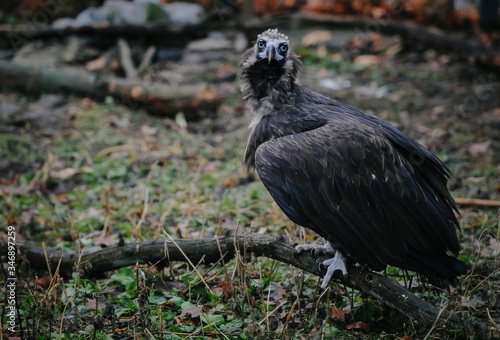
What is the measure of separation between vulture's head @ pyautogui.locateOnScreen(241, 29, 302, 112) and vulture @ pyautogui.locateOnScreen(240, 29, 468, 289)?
1.48 feet

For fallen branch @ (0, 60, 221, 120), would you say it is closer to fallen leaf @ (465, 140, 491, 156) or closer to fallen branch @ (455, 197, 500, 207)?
fallen leaf @ (465, 140, 491, 156)

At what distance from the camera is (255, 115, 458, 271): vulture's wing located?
2.95 meters

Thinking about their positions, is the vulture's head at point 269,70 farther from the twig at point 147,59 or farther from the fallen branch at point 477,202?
the twig at point 147,59

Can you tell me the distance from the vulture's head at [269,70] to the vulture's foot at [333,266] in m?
1.20

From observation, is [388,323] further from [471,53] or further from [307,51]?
[307,51]

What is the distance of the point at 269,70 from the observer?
3.61m


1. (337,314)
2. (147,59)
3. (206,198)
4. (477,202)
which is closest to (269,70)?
(337,314)

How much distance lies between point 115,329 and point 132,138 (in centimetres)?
446

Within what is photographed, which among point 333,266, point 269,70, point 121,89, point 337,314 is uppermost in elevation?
point 269,70

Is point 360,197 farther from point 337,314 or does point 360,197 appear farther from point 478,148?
point 478,148

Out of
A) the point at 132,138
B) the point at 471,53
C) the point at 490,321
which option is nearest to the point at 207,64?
the point at 132,138

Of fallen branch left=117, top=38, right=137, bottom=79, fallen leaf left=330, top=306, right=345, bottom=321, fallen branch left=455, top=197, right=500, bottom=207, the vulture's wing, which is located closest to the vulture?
the vulture's wing

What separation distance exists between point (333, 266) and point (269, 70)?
4.92ft

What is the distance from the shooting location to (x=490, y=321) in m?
2.56
